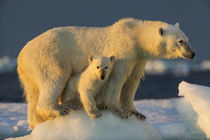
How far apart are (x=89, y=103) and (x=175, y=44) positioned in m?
1.47

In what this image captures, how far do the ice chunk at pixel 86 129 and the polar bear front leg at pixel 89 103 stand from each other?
165mm

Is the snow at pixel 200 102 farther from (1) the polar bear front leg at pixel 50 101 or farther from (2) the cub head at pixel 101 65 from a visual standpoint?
(1) the polar bear front leg at pixel 50 101

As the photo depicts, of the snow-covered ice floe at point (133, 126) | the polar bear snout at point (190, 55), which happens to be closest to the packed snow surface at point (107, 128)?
the snow-covered ice floe at point (133, 126)

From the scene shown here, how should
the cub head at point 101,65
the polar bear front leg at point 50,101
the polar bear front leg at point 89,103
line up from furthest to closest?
the polar bear front leg at point 50,101
the polar bear front leg at point 89,103
the cub head at point 101,65

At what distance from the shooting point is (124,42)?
501cm

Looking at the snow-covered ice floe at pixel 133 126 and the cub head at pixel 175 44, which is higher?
the cub head at pixel 175 44

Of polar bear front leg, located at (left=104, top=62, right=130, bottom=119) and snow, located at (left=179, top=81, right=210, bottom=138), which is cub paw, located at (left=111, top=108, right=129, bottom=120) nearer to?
polar bear front leg, located at (left=104, top=62, right=130, bottom=119)

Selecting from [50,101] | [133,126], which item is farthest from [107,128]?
[50,101]

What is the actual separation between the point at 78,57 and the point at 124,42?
2.33ft

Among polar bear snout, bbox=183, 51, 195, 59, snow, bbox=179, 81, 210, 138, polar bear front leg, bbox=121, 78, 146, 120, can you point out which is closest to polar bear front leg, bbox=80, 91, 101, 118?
polar bear front leg, bbox=121, 78, 146, 120

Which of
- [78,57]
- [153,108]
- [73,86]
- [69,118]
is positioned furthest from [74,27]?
[153,108]

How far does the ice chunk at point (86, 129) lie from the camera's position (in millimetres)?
4809

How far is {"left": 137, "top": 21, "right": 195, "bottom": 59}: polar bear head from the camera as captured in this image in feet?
15.9

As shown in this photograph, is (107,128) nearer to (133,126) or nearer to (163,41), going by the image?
(133,126)
